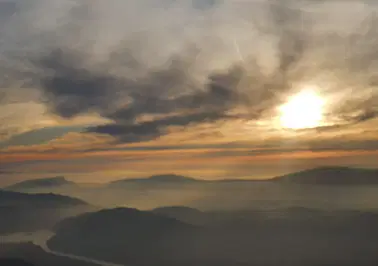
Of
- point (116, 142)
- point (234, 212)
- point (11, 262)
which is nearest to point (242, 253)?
point (234, 212)

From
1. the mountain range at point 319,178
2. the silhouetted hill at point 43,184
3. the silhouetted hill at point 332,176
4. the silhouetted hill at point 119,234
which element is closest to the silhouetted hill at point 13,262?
the silhouetted hill at point 119,234

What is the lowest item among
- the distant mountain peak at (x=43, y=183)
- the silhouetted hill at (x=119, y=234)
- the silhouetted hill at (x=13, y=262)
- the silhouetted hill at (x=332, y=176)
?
the silhouetted hill at (x=13, y=262)

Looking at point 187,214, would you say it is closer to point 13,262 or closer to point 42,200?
point 42,200

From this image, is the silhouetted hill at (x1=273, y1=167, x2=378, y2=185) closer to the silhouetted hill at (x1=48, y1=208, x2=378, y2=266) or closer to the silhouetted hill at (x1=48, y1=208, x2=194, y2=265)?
the silhouetted hill at (x1=48, y1=208, x2=378, y2=266)

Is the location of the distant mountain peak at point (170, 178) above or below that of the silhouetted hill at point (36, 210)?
above

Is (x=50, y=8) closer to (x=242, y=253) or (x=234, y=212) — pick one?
(x=234, y=212)

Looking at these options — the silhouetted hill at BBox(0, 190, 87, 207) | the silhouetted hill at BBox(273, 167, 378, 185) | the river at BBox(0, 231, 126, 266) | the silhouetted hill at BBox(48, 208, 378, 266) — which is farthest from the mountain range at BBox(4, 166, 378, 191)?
the river at BBox(0, 231, 126, 266)

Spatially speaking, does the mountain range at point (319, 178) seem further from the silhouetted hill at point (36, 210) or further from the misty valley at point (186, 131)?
the silhouetted hill at point (36, 210)
